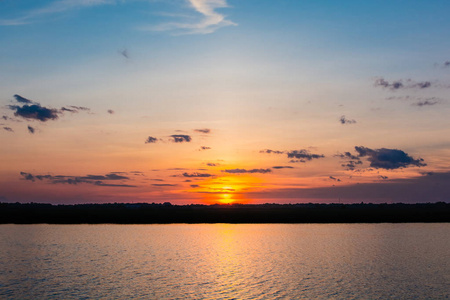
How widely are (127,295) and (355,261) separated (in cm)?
3283

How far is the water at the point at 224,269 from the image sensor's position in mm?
38000

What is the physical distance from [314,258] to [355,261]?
18.1 ft

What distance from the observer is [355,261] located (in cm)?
5772

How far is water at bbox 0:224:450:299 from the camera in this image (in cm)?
3800

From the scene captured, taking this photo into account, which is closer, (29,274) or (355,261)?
(29,274)

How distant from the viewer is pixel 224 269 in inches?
2060

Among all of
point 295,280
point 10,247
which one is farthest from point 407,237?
point 10,247

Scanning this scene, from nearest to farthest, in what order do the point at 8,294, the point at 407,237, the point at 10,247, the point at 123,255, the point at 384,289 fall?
the point at 8,294, the point at 384,289, the point at 123,255, the point at 10,247, the point at 407,237

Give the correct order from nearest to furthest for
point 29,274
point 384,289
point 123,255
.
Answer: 1. point 384,289
2. point 29,274
3. point 123,255

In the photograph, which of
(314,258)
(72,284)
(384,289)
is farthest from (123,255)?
(384,289)

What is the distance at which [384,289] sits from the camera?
39562 mm

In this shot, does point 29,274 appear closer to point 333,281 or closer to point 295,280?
point 295,280

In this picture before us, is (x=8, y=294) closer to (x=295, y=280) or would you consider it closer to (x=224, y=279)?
(x=224, y=279)

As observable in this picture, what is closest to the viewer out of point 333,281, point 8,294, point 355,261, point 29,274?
point 8,294
